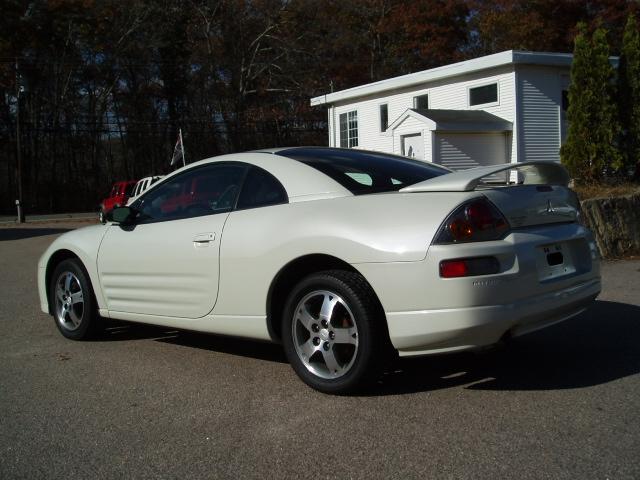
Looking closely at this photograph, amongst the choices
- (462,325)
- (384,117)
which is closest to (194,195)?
(462,325)

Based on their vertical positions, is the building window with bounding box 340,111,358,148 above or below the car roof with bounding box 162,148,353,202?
above

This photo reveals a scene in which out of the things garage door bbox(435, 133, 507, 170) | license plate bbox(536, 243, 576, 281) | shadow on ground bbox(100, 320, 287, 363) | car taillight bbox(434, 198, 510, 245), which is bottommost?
shadow on ground bbox(100, 320, 287, 363)

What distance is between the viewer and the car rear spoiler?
3.94 meters

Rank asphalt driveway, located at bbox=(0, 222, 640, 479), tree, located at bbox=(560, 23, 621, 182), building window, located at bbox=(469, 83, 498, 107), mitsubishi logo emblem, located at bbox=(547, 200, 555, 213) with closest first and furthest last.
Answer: asphalt driveway, located at bbox=(0, 222, 640, 479)
mitsubishi logo emblem, located at bbox=(547, 200, 555, 213)
tree, located at bbox=(560, 23, 621, 182)
building window, located at bbox=(469, 83, 498, 107)

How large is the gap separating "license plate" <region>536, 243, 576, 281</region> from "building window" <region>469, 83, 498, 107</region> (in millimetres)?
18220

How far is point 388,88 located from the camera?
24812 mm

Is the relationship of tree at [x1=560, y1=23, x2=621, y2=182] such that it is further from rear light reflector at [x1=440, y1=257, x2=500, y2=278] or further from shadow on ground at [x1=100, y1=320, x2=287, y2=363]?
rear light reflector at [x1=440, y1=257, x2=500, y2=278]

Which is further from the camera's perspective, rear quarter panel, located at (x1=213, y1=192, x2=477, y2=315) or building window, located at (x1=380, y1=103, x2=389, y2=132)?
building window, located at (x1=380, y1=103, x2=389, y2=132)

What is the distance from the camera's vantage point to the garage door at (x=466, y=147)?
70.0 ft

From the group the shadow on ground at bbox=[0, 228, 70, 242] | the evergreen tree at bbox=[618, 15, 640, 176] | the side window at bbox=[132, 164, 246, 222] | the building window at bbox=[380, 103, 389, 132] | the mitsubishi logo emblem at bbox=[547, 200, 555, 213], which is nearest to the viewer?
the mitsubishi logo emblem at bbox=[547, 200, 555, 213]

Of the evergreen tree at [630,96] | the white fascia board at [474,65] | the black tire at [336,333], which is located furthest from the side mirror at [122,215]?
the white fascia board at [474,65]

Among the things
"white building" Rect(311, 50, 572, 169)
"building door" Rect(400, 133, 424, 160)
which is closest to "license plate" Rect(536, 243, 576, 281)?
"white building" Rect(311, 50, 572, 169)

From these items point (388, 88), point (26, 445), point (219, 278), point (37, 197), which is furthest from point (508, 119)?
point (37, 197)

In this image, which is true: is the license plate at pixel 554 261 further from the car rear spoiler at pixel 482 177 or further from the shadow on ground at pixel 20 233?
the shadow on ground at pixel 20 233
